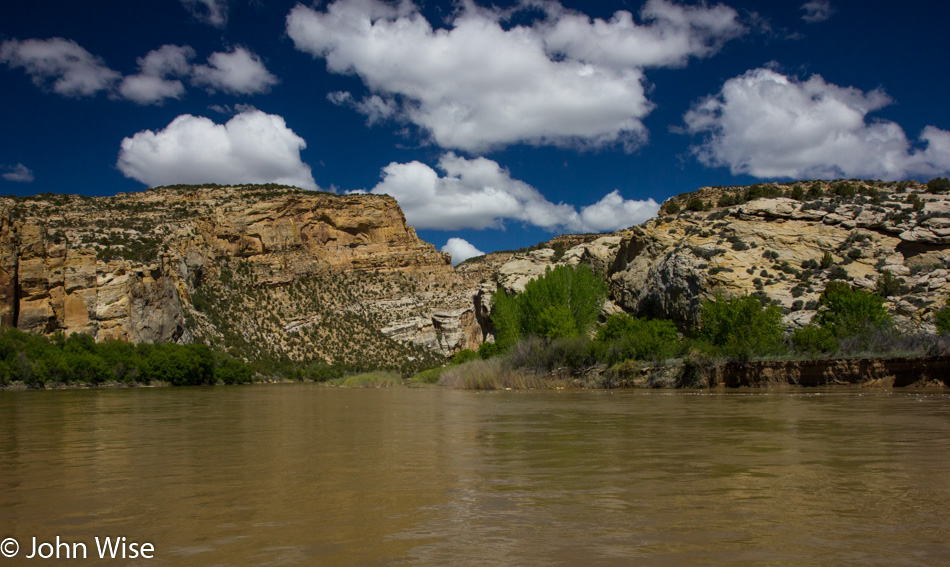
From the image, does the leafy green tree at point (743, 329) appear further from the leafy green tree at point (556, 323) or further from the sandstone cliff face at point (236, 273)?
the sandstone cliff face at point (236, 273)

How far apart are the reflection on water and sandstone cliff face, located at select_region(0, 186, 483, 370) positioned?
2708 inches

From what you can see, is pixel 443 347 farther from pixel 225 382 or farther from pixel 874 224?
pixel 874 224

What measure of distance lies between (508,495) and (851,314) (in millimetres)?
31991

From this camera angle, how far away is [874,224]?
45.7m

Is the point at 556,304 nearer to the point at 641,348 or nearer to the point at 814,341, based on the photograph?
the point at 641,348

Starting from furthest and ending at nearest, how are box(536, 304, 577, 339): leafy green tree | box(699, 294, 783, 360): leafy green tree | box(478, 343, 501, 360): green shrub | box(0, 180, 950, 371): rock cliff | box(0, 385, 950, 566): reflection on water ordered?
box(478, 343, 501, 360): green shrub, box(0, 180, 950, 371): rock cliff, box(536, 304, 577, 339): leafy green tree, box(699, 294, 783, 360): leafy green tree, box(0, 385, 950, 566): reflection on water

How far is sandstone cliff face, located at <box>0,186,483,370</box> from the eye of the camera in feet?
226

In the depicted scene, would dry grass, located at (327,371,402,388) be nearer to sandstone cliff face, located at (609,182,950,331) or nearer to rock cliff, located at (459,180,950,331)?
rock cliff, located at (459,180,950,331)

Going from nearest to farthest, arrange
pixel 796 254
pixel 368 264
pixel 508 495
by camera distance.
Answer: pixel 508 495 < pixel 796 254 < pixel 368 264

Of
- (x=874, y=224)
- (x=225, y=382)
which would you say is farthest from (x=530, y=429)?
(x=225, y=382)

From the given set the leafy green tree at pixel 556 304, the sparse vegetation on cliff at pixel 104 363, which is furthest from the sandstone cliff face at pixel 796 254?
the sparse vegetation on cliff at pixel 104 363

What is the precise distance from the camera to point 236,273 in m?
96.5

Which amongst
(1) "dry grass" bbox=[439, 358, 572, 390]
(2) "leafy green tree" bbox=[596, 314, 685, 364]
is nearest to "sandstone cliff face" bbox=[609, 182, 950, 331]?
(2) "leafy green tree" bbox=[596, 314, 685, 364]

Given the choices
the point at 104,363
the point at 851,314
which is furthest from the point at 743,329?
the point at 104,363
